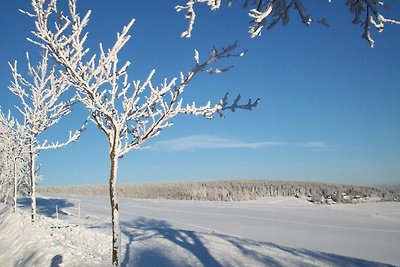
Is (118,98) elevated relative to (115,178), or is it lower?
elevated

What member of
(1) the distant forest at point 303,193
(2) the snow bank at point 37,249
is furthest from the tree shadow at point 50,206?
(1) the distant forest at point 303,193

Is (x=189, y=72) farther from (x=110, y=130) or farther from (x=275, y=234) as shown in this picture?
(x=275, y=234)

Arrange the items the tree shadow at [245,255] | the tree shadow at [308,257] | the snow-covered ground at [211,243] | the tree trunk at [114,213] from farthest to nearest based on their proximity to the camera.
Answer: the tree shadow at [308,257]
the tree shadow at [245,255]
the snow-covered ground at [211,243]
the tree trunk at [114,213]

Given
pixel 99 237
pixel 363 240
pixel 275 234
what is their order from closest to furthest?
pixel 99 237 < pixel 363 240 < pixel 275 234

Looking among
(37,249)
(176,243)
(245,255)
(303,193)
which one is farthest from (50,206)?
(303,193)

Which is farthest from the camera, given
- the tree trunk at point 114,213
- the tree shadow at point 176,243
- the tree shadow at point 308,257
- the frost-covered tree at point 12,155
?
the frost-covered tree at point 12,155

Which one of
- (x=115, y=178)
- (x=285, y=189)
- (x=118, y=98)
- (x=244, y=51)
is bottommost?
(x=285, y=189)

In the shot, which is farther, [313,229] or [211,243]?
[313,229]

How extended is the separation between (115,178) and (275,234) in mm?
14537

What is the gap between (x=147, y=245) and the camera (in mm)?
11406

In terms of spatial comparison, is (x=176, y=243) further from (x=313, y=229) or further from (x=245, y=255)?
(x=313, y=229)

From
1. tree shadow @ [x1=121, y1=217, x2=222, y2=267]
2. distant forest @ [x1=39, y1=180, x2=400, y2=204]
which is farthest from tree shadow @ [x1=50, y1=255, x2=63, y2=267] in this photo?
distant forest @ [x1=39, y1=180, x2=400, y2=204]

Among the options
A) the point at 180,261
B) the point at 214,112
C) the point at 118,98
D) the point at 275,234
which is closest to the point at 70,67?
the point at 118,98

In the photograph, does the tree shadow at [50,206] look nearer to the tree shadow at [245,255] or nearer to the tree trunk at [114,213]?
the tree shadow at [245,255]
